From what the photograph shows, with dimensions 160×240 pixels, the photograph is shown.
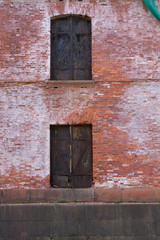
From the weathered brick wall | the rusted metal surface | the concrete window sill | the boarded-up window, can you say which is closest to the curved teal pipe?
the weathered brick wall

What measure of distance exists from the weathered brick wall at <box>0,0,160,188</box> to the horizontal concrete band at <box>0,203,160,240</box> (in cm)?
84

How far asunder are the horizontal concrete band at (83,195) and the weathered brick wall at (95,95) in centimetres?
17

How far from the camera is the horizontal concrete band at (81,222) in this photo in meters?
7.73

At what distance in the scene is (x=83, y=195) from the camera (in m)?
8.41

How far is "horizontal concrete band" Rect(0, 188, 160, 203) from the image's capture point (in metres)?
8.38

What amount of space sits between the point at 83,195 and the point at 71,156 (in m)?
1.21

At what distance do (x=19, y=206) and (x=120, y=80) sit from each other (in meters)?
4.72

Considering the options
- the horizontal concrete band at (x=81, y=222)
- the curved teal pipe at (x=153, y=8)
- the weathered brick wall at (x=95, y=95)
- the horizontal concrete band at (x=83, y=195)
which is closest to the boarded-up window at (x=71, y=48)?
the weathered brick wall at (x=95, y=95)

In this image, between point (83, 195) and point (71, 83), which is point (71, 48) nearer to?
point (71, 83)

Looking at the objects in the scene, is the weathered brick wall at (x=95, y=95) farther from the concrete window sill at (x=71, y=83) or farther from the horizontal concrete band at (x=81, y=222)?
the horizontal concrete band at (x=81, y=222)

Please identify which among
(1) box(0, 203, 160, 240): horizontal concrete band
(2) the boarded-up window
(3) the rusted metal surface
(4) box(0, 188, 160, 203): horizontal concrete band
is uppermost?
(2) the boarded-up window

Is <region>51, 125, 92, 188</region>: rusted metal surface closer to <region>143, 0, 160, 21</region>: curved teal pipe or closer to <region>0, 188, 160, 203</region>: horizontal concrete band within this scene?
<region>0, 188, 160, 203</region>: horizontal concrete band

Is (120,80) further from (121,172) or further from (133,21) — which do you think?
(121,172)

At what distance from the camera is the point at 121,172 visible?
27.8ft
